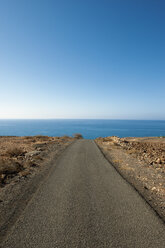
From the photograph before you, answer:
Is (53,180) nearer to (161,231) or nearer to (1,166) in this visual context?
(1,166)

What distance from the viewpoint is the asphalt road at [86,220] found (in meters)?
3.62

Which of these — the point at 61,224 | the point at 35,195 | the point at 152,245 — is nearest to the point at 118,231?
the point at 152,245

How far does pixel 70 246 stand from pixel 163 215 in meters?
3.62

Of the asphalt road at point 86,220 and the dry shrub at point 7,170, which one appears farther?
the dry shrub at point 7,170

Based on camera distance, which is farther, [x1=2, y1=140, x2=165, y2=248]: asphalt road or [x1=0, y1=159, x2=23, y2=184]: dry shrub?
[x1=0, y1=159, x2=23, y2=184]: dry shrub

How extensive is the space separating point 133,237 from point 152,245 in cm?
50

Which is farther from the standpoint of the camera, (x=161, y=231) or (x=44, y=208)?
(x=44, y=208)

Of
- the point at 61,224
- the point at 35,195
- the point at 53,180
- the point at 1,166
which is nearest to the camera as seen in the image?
the point at 61,224

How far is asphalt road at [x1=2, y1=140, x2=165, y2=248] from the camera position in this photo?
143 inches

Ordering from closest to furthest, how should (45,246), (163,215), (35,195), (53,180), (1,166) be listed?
(45,246), (163,215), (35,195), (53,180), (1,166)

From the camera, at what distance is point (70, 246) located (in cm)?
348

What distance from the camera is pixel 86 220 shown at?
443 centimetres

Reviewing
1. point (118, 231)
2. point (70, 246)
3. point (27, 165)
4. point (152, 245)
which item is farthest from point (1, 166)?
point (152, 245)

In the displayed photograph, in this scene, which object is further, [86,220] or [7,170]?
[7,170]
